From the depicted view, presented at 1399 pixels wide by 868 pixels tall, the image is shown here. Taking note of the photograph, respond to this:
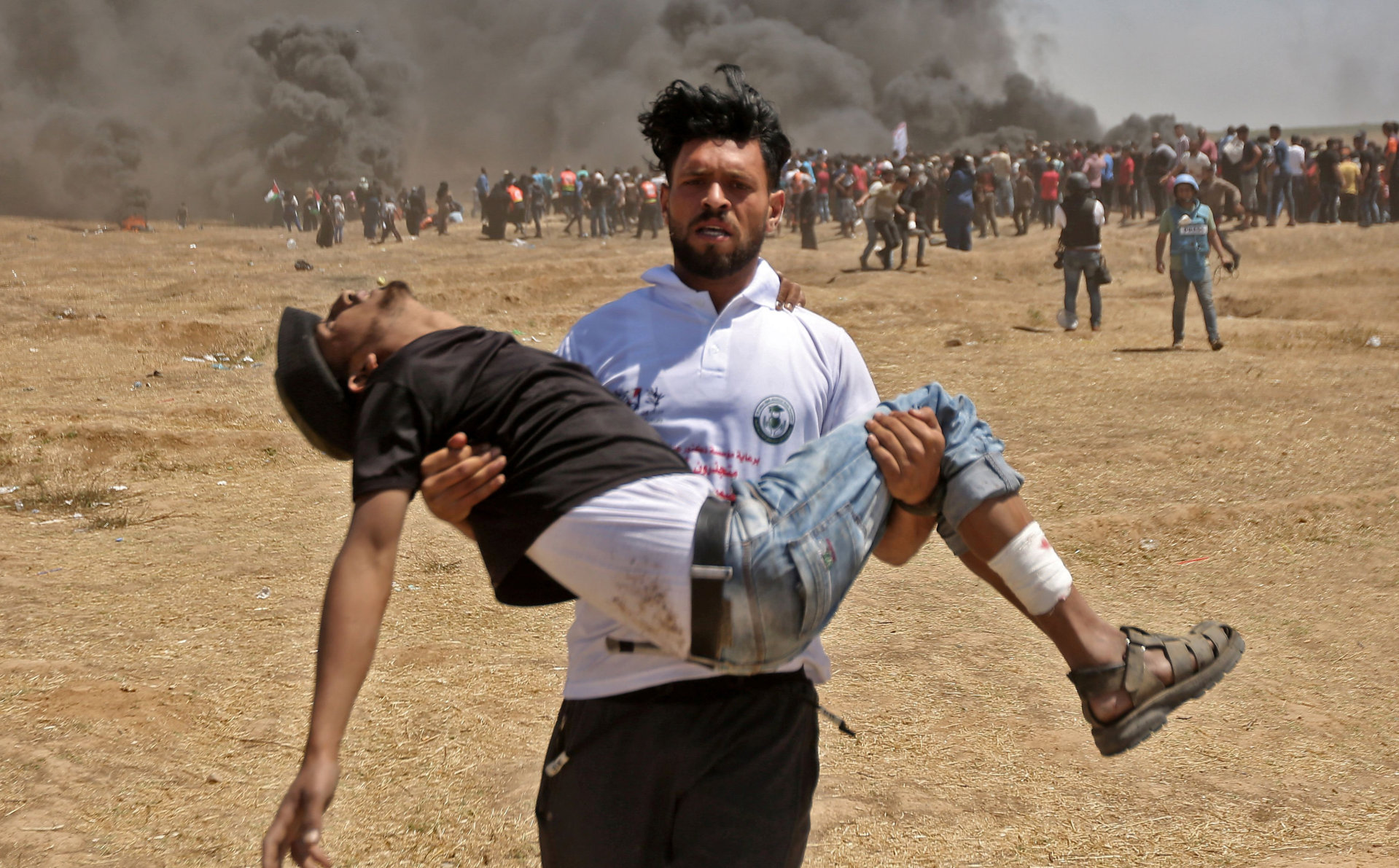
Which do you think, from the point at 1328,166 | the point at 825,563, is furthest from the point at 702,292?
the point at 1328,166

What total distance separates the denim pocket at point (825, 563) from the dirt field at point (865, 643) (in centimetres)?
222

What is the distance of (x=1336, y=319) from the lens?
1535 centimetres

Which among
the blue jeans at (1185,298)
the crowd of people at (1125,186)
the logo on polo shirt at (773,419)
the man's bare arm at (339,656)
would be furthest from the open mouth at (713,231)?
the crowd of people at (1125,186)

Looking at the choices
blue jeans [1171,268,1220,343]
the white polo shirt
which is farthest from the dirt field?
the white polo shirt

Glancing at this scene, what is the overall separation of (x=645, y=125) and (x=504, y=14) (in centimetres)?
6198

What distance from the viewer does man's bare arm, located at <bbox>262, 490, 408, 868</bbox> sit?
5.51 feet

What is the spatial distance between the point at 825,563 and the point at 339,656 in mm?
785

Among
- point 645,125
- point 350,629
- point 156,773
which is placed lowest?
point 156,773

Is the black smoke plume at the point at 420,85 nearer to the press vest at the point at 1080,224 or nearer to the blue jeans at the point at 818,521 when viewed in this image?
the press vest at the point at 1080,224

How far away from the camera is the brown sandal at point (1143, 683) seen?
2.16 metres

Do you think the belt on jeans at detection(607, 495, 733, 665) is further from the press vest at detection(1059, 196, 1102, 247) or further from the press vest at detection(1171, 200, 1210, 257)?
the press vest at detection(1059, 196, 1102, 247)

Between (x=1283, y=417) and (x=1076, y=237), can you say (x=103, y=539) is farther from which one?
(x=1076, y=237)

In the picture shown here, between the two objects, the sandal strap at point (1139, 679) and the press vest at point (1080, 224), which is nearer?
the sandal strap at point (1139, 679)

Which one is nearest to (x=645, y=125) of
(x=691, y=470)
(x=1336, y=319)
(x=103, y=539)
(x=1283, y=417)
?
(x=691, y=470)
